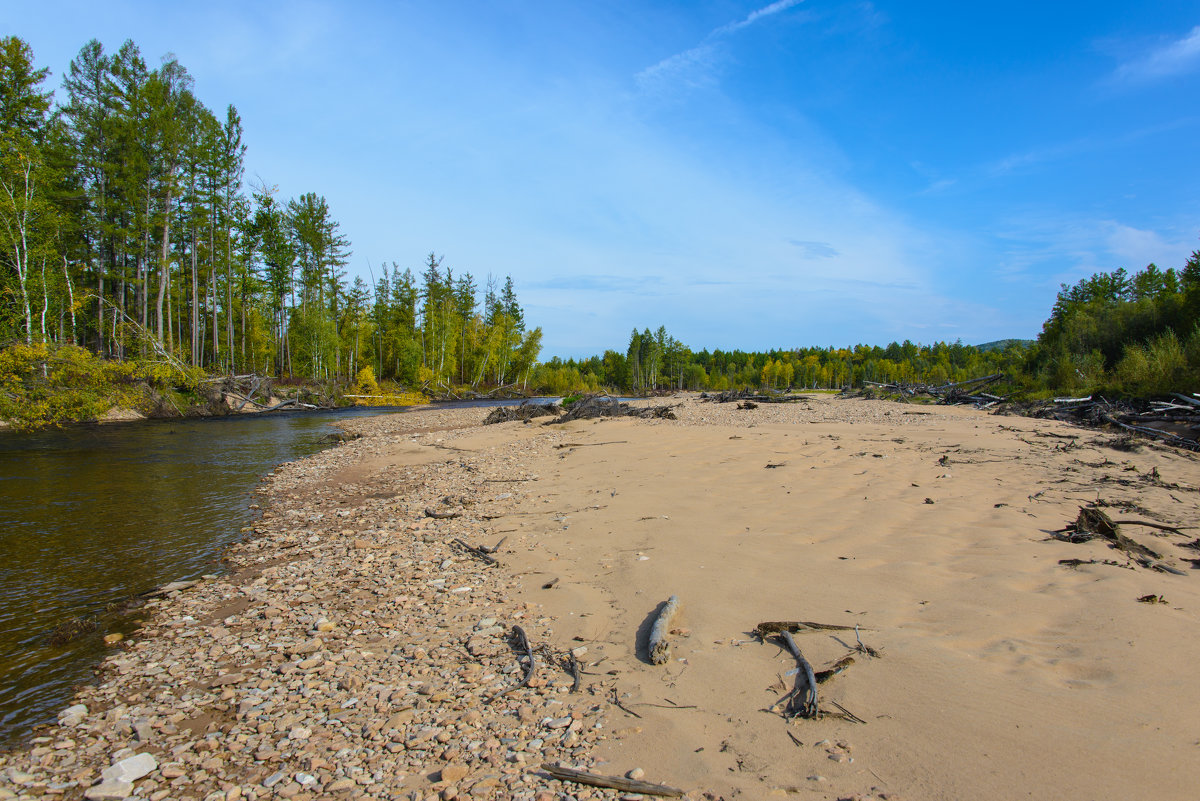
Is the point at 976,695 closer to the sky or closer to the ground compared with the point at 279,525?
closer to the sky

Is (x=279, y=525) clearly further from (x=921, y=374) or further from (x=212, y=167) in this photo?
(x=921, y=374)

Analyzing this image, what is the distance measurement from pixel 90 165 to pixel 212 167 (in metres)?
6.36

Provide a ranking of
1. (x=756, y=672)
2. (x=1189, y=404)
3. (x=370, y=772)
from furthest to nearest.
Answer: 1. (x=1189, y=404)
2. (x=756, y=672)
3. (x=370, y=772)

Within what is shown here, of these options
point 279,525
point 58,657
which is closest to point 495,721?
point 58,657

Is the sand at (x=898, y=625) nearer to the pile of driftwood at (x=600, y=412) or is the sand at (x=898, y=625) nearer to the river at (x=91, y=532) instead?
the river at (x=91, y=532)

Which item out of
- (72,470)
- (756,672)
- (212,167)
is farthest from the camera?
(212,167)

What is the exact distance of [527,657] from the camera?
11.2ft

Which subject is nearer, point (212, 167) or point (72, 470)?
point (72, 470)

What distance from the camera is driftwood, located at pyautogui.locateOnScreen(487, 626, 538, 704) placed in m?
3.04

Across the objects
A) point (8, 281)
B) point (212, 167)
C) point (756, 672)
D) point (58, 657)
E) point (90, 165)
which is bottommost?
point (58, 657)

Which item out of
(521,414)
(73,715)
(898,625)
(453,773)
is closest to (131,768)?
(73,715)

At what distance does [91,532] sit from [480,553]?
6.03 metres

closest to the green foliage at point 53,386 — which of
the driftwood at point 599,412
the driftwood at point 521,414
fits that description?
the driftwood at point 521,414

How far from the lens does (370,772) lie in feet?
8.12
